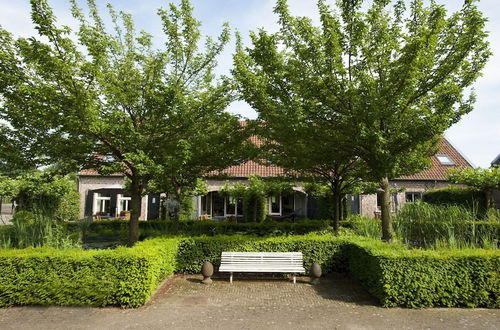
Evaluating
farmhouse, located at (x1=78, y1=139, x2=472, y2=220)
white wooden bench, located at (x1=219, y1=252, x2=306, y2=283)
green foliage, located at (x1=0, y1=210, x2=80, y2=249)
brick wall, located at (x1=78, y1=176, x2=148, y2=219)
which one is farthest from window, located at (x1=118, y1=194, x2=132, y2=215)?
white wooden bench, located at (x1=219, y1=252, x2=306, y2=283)

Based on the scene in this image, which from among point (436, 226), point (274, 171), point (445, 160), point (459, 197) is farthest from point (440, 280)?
point (445, 160)

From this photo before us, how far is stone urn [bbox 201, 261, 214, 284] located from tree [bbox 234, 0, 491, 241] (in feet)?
12.4

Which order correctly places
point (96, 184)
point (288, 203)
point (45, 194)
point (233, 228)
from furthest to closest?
point (288, 203) < point (96, 184) < point (45, 194) < point (233, 228)

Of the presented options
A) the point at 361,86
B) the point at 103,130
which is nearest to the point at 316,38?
the point at 361,86

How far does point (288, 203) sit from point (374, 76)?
13691 millimetres

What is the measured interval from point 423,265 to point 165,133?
6.43 meters

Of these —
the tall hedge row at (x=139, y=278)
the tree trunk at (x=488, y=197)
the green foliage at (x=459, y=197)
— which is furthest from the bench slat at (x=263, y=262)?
the tree trunk at (x=488, y=197)

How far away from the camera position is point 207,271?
720cm

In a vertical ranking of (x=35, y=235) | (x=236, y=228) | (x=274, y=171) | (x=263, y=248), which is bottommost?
(x=263, y=248)

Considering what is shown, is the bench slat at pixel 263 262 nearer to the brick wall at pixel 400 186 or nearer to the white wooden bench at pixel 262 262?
the white wooden bench at pixel 262 262

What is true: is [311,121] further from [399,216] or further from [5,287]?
[5,287]

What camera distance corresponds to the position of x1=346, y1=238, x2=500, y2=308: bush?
18.3 ft

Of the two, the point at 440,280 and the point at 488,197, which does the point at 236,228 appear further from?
the point at 488,197

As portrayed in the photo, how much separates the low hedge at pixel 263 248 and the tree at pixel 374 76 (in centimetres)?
220
